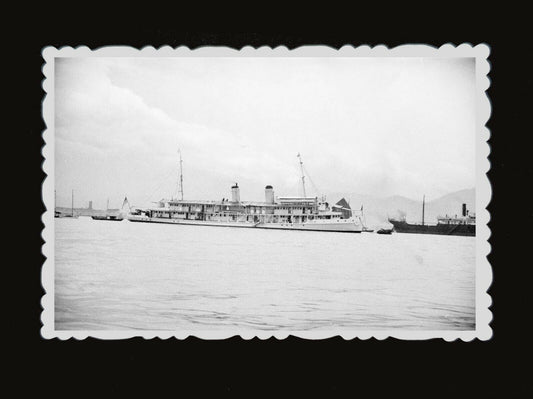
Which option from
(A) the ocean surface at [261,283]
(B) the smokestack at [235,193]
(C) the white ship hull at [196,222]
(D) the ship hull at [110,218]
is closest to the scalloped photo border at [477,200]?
(A) the ocean surface at [261,283]

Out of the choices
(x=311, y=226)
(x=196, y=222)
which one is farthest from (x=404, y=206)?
(x=196, y=222)

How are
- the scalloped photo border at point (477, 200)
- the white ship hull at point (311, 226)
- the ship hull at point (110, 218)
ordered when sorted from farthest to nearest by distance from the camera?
the white ship hull at point (311, 226) → the ship hull at point (110, 218) → the scalloped photo border at point (477, 200)

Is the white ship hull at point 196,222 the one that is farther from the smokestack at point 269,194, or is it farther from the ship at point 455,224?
the ship at point 455,224


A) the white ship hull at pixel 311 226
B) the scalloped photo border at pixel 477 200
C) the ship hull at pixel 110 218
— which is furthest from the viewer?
the white ship hull at pixel 311 226

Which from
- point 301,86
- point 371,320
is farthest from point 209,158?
point 371,320

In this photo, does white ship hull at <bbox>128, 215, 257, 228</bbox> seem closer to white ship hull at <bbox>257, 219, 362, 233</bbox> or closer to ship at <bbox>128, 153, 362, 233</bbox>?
ship at <bbox>128, 153, 362, 233</bbox>

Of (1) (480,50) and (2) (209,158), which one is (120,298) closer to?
(2) (209,158)
